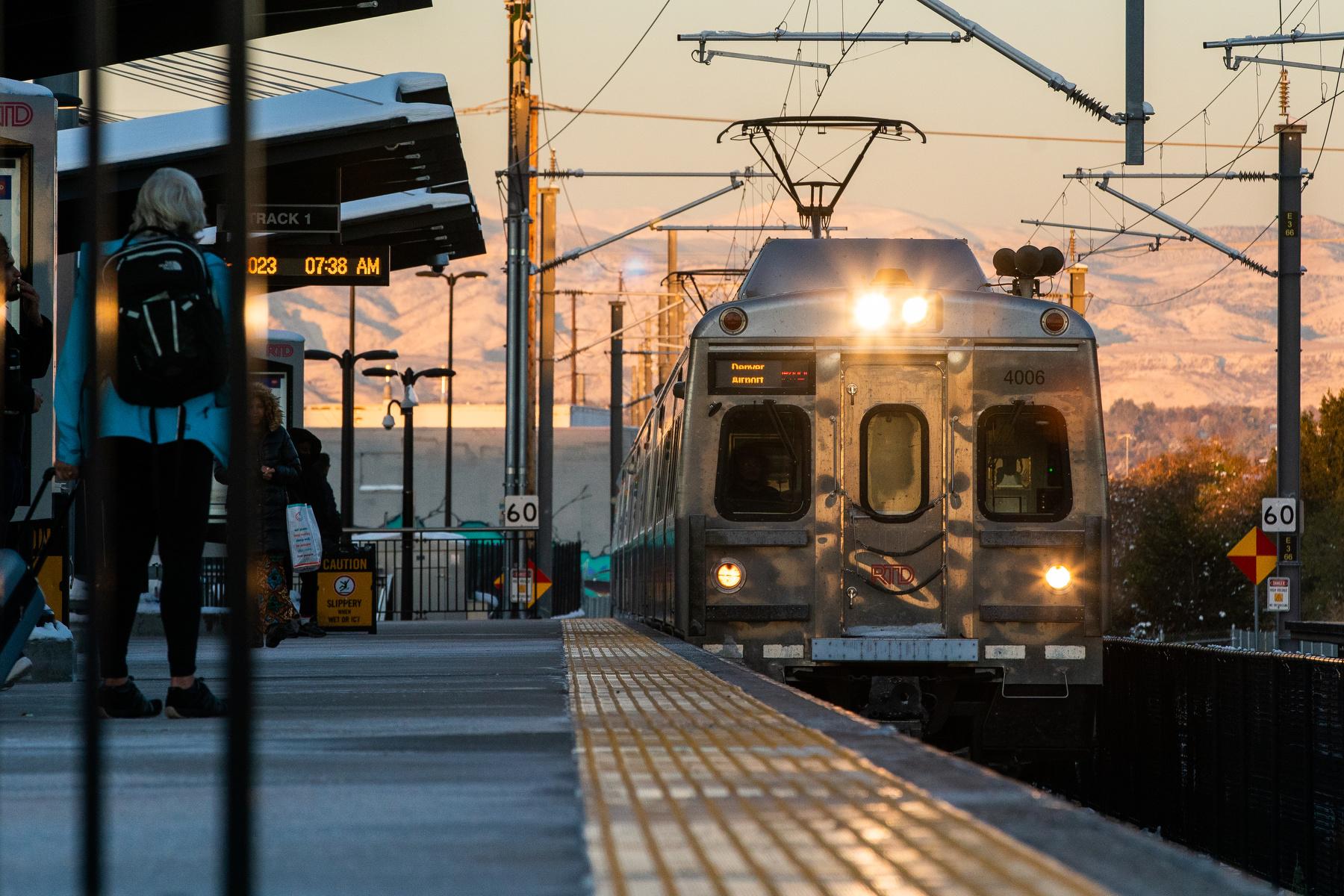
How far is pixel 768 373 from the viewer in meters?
11.6

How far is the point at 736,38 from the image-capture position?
70.9 ft

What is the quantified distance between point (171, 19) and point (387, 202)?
364 inches

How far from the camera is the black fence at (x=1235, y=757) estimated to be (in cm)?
913

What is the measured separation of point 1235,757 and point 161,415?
614cm

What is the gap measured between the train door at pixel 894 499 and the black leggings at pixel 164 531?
5.35 metres

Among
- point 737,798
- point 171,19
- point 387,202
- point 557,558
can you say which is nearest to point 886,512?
point 171,19

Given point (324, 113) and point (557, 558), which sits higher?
point (324, 113)

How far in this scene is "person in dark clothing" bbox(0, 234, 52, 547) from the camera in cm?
785

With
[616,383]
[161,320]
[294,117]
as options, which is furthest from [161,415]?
[616,383]

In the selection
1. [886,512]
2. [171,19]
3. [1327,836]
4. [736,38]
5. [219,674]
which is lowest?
[1327,836]

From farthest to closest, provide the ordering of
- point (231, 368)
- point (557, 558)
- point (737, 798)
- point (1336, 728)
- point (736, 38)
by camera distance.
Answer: point (557, 558) → point (736, 38) → point (1336, 728) → point (737, 798) → point (231, 368)

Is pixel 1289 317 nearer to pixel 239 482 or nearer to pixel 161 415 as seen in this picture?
pixel 161 415

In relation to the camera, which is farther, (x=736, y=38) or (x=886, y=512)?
(x=736, y=38)

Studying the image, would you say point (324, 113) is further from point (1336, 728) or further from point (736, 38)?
point (1336, 728)
